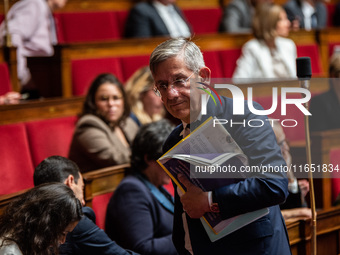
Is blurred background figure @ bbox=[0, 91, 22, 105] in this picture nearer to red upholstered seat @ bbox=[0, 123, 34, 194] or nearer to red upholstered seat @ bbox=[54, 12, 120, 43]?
red upholstered seat @ bbox=[0, 123, 34, 194]

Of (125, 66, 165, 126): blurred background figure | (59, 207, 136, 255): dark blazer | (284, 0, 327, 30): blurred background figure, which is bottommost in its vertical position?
(59, 207, 136, 255): dark blazer

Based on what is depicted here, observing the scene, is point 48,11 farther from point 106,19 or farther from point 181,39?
point 181,39

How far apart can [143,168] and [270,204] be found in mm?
433

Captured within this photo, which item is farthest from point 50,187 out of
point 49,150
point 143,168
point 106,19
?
point 106,19

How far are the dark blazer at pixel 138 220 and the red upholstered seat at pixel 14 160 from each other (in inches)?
10.8

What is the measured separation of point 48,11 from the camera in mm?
1577

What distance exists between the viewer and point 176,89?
520mm

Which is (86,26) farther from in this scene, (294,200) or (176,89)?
(176,89)

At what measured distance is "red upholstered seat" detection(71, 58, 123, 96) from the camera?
4.80 feet

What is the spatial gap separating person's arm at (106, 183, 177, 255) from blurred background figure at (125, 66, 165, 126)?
0.46 meters

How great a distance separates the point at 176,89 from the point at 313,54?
4.71 ft

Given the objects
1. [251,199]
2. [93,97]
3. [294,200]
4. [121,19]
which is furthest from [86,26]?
[251,199]

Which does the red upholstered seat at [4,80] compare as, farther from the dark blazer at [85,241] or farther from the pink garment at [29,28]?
the dark blazer at [85,241]

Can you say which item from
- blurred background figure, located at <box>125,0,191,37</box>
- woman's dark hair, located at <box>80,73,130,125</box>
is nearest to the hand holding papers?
woman's dark hair, located at <box>80,73,130,125</box>
